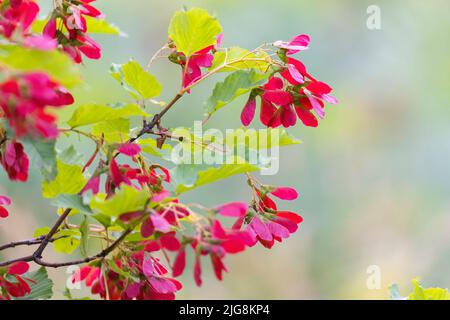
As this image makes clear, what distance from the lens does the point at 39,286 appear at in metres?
0.55

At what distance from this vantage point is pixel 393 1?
3.10 metres

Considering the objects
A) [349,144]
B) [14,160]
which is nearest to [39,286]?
[14,160]

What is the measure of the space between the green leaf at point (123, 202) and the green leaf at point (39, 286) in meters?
0.15

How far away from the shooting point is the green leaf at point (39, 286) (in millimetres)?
545

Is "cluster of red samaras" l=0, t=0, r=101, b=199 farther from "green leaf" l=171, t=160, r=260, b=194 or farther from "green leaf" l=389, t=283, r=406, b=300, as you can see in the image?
"green leaf" l=389, t=283, r=406, b=300

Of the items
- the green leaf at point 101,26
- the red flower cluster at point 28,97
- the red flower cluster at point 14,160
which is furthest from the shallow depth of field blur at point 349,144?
the red flower cluster at point 28,97

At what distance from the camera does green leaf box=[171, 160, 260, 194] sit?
443mm

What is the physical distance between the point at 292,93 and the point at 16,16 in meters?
0.22

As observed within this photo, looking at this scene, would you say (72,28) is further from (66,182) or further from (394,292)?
(394,292)

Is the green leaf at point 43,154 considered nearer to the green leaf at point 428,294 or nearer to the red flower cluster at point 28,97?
the red flower cluster at point 28,97

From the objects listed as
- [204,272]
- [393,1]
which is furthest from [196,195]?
[393,1]

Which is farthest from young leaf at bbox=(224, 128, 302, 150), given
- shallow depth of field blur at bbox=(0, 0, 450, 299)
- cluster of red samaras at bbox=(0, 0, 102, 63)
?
shallow depth of field blur at bbox=(0, 0, 450, 299)

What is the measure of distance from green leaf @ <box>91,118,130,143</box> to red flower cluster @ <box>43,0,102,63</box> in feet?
0.18
